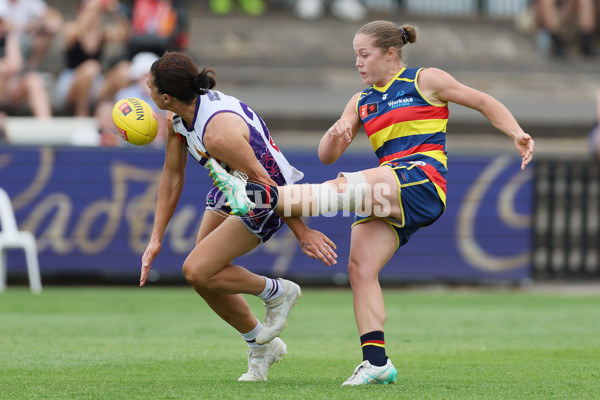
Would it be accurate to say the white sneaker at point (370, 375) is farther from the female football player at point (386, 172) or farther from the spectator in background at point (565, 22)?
the spectator in background at point (565, 22)

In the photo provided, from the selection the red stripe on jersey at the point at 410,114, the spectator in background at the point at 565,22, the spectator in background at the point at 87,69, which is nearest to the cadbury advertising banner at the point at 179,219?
the spectator in background at the point at 87,69

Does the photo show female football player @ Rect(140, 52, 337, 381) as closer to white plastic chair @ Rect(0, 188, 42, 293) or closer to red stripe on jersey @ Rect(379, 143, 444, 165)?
red stripe on jersey @ Rect(379, 143, 444, 165)

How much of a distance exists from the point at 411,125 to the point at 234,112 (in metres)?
1.02

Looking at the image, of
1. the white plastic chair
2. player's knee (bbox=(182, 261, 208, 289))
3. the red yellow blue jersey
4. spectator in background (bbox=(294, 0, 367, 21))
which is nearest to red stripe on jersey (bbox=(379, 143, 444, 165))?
the red yellow blue jersey

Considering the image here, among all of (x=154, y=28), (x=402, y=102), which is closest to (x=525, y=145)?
(x=402, y=102)

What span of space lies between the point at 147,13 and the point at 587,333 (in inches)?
342

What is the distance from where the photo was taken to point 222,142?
5449 mm

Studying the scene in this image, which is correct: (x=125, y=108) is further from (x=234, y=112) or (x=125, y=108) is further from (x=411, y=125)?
(x=411, y=125)

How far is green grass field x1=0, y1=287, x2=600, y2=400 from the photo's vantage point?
5344 mm

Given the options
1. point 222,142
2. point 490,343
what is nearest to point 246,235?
point 222,142

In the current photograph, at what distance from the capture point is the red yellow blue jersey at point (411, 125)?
564 cm

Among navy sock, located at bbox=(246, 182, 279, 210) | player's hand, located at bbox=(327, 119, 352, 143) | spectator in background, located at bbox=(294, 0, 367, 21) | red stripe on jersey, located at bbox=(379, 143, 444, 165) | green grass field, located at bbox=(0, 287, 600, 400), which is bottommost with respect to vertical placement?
green grass field, located at bbox=(0, 287, 600, 400)

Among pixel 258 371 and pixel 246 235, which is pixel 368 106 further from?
pixel 258 371

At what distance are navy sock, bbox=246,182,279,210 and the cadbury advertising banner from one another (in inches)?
A: 245
